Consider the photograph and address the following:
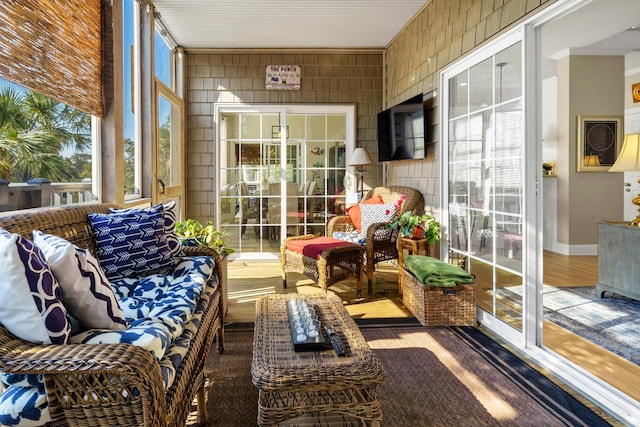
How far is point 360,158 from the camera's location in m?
5.48

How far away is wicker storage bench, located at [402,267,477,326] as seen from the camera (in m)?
3.17

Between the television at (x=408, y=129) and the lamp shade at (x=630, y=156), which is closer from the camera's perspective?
the lamp shade at (x=630, y=156)

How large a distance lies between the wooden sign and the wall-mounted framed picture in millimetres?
4114

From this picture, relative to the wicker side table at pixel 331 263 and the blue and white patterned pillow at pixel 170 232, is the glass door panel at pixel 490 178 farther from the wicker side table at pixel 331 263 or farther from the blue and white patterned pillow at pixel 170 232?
the blue and white patterned pillow at pixel 170 232

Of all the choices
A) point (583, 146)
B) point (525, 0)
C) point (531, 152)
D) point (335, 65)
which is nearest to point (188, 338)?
point (531, 152)

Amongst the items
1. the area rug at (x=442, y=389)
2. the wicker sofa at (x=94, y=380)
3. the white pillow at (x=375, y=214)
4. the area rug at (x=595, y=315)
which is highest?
the white pillow at (x=375, y=214)

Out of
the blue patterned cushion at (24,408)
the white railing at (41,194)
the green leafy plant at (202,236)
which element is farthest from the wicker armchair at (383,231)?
the blue patterned cushion at (24,408)

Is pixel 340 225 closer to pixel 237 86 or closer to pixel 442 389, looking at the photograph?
pixel 237 86

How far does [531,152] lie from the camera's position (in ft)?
9.01

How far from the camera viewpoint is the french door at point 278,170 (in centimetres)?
588

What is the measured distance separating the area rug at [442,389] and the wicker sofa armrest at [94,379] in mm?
853

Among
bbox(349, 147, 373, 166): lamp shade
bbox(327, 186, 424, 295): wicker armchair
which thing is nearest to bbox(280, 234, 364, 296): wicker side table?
bbox(327, 186, 424, 295): wicker armchair

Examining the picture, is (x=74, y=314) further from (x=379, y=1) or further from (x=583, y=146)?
(x=583, y=146)

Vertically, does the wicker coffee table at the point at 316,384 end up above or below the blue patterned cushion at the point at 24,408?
below
